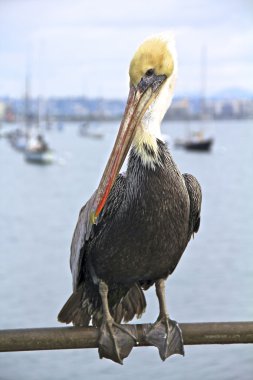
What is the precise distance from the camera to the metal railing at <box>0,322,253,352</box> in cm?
184

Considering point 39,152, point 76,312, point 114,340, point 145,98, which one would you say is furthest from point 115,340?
point 39,152

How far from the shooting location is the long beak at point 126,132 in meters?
1.97

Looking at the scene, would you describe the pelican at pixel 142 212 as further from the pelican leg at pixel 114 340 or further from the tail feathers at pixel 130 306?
the tail feathers at pixel 130 306

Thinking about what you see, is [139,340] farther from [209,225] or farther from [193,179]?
[209,225]

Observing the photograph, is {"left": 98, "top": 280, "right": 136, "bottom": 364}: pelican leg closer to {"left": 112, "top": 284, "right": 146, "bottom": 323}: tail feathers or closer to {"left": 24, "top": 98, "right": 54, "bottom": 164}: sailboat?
{"left": 112, "top": 284, "right": 146, "bottom": 323}: tail feathers

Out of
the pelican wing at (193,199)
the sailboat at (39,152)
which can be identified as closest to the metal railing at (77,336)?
the pelican wing at (193,199)

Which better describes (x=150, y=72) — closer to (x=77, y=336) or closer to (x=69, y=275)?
(x=77, y=336)

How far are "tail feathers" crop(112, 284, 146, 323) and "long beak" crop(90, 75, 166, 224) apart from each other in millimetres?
421

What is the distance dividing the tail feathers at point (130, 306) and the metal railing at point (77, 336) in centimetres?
39

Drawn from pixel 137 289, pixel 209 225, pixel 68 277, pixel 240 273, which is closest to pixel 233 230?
pixel 209 225

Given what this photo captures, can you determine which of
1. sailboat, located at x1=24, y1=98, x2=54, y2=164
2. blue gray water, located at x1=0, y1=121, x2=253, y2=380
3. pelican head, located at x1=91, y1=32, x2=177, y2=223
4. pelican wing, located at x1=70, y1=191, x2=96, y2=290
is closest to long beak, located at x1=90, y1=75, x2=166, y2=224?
pelican head, located at x1=91, y1=32, x2=177, y2=223

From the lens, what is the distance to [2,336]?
184 cm

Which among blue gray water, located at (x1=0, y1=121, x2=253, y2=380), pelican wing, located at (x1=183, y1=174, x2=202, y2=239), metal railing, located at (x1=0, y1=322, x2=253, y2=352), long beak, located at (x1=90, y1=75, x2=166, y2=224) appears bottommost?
blue gray water, located at (x1=0, y1=121, x2=253, y2=380)

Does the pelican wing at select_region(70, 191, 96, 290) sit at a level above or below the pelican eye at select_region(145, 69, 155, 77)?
below
